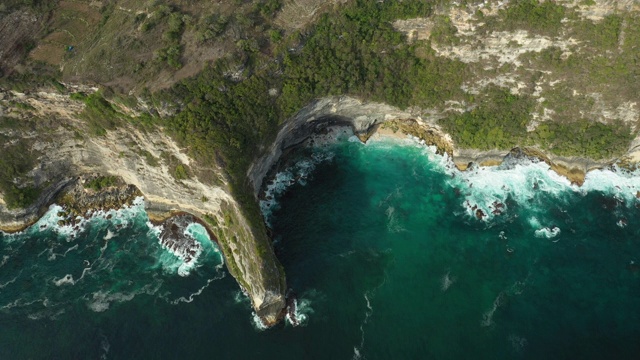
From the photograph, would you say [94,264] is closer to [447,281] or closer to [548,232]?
[447,281]

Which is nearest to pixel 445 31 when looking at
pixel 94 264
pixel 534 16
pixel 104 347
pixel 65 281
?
pixel 534 16

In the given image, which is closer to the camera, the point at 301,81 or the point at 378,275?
the point at 378,275

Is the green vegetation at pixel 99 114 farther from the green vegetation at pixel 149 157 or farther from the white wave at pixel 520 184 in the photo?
the white wave at pixel 520 184

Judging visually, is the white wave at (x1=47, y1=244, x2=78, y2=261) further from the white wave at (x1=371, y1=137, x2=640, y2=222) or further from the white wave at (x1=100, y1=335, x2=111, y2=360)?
the white wave at (x1=371, y1=137, x2=640, y2=222)

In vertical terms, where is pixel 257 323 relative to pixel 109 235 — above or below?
below

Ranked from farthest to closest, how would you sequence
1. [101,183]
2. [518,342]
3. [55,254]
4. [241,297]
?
[101,183]
[55,254]
[241,297]
[518,342]

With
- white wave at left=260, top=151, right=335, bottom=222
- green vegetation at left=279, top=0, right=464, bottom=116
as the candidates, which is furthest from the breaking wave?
green vegetation at left=279, top=0, right=464, bottom=116

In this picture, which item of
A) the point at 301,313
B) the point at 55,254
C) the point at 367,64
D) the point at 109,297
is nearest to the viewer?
the point at 301,313

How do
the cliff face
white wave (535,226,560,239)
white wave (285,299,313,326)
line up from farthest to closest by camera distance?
white wave (535,226,560,239) < the cliff face < white wave (285,299,313,326)
